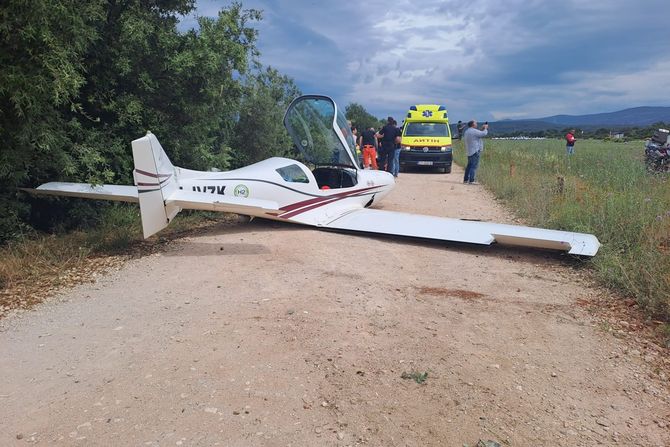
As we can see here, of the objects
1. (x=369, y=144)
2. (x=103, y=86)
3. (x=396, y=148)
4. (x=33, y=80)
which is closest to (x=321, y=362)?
(x=33, y=80)

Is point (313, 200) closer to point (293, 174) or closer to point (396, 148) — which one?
point (293, 174)

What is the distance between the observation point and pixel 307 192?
8.64 m

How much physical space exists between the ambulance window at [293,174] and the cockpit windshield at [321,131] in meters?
1.52

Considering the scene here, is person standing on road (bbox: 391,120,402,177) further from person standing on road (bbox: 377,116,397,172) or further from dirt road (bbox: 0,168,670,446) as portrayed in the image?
dirt road (bbox: 0,168,670,446)

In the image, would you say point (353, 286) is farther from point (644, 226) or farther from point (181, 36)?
point (181, 36)

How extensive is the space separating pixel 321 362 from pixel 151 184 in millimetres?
4073

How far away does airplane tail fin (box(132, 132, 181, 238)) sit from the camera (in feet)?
21.0

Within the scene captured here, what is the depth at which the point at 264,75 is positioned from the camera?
17969 mm

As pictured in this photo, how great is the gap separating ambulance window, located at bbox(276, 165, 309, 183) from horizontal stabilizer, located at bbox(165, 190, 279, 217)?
1.37 meters

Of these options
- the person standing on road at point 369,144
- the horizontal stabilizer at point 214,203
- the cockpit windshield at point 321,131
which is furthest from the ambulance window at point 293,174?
the person standing on road at point 369,144

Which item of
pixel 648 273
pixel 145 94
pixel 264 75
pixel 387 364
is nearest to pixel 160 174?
pixel 145 94

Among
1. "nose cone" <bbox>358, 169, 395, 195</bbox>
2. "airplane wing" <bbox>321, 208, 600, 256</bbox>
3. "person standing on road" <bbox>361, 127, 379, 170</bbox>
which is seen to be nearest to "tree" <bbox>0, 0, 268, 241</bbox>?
"nose cone" <bbox>358, 169, 395, 195</bbox>

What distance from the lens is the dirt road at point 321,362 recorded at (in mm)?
3037

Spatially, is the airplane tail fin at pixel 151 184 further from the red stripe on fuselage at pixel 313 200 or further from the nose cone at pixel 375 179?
the nose cone at pixel 375 179
